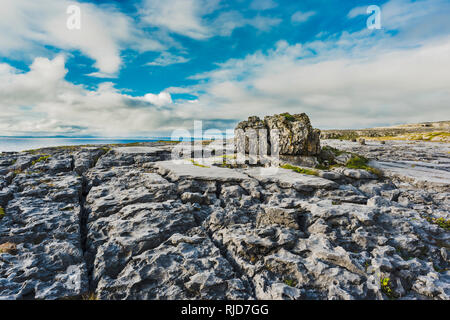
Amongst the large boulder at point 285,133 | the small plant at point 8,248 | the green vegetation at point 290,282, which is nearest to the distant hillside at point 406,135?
the large boulder at point 285,133

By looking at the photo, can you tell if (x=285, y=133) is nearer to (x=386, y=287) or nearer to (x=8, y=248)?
(x=386, y=287)

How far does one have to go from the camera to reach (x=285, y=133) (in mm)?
29672

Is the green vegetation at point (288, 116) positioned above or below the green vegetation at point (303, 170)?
above

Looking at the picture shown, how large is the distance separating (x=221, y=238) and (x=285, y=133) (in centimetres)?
2131

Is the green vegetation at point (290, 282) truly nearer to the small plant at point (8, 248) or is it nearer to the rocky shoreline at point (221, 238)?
the rocky shoreline at point (221, 238)

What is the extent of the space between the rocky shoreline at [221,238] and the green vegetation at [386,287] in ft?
0.14

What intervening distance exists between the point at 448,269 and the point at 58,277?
19.6 metres

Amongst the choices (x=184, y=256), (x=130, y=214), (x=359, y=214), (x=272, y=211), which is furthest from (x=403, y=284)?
(x=130, y=214)

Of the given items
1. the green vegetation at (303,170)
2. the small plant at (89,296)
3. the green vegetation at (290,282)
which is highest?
the green vegetation at (303,170)

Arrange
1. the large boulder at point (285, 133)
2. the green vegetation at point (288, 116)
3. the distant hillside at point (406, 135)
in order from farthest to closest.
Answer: the distant hillside at point (406, 135) → the green vegetation at point (288, 116) → the large boulder at point (285, 133)

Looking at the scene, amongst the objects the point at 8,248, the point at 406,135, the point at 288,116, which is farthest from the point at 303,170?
the point at 406,135

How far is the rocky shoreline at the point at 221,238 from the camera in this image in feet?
30.2

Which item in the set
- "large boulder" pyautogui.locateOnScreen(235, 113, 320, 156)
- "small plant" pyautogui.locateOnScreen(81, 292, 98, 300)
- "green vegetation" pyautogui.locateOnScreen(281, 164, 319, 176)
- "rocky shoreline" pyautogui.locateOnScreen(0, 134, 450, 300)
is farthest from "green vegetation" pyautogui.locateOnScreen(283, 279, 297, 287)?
"large boulder" pyautogui.locateOnScreen(235, 113, 320, 156)

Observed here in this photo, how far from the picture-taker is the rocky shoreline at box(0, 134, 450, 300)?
9.22 metres
